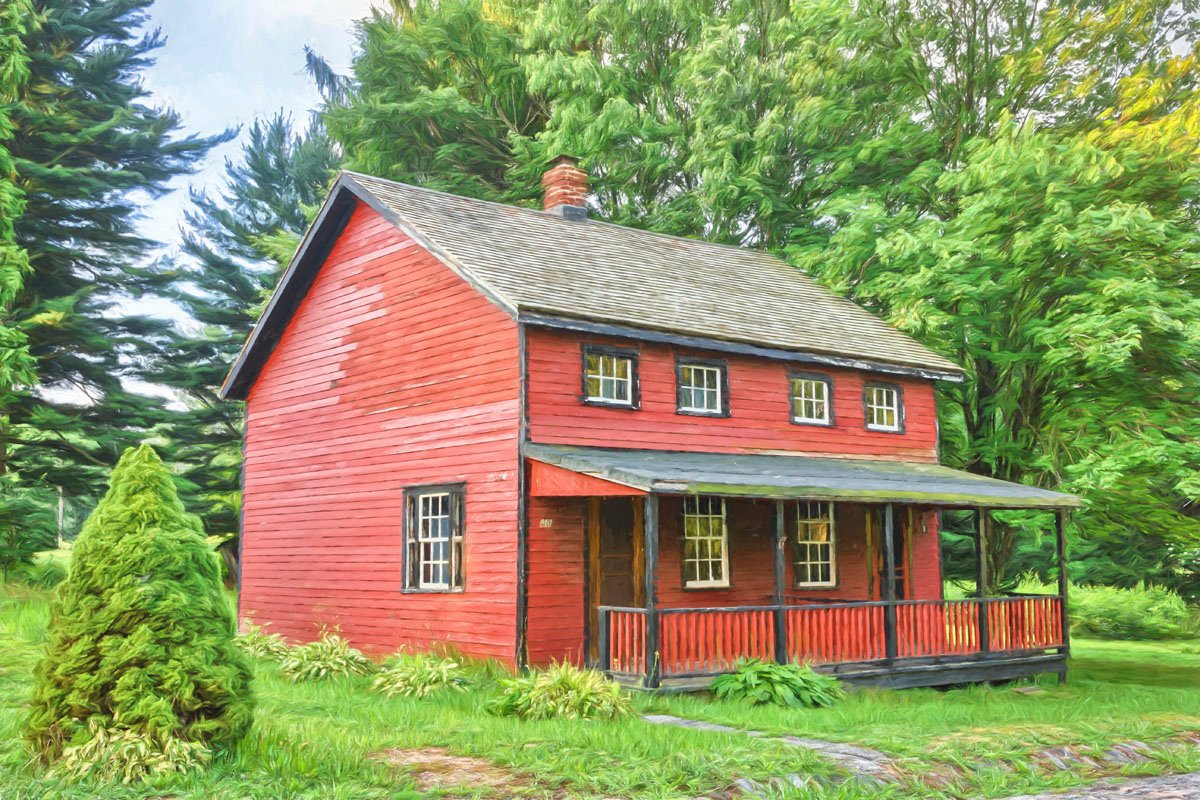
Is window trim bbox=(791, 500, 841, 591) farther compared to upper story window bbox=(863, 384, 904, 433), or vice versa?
upper story window bbox=(863, 384, 904, 433)

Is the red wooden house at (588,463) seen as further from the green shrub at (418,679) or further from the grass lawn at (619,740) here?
the grass lawn at (619,740)

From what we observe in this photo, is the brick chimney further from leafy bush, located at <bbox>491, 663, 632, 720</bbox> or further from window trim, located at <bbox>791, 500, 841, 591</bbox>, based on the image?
leafy bush, located at <bbox>491, 663, 632, 720</bbox>

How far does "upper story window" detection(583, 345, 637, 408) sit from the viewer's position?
1680 cm

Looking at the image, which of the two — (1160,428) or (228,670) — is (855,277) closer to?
(1160,428)

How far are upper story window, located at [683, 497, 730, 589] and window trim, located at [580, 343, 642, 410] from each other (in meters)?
1.79

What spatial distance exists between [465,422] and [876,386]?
342 inches

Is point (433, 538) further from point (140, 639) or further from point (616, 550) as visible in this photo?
point (140, 639)

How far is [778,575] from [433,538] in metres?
5.62

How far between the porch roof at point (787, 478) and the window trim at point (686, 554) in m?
0.88

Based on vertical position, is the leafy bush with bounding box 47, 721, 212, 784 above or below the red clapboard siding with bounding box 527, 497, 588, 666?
below

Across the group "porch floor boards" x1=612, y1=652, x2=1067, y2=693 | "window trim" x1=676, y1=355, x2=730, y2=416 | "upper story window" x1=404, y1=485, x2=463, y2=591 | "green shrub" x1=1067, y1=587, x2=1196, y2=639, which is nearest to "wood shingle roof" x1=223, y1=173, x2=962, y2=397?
"window trim" x1=676, y1=355, x2=730, y2=416

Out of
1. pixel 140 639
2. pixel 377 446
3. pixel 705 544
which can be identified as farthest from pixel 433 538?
pixel 140 639

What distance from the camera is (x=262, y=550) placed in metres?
21.3

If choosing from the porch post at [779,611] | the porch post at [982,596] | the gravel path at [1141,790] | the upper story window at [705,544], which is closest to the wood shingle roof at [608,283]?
the upper story window at [705,544]
